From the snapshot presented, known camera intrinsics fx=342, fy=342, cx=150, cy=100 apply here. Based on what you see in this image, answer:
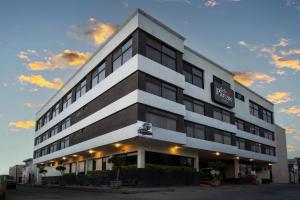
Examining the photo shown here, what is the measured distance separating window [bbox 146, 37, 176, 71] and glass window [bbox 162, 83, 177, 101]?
7.65 feet

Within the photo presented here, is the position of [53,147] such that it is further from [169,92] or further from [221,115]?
[169,92]

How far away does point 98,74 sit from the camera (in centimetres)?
4253

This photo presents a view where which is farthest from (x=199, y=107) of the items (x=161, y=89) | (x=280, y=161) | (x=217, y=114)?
(x=280, y=161)

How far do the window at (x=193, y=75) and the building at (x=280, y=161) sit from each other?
34.2m

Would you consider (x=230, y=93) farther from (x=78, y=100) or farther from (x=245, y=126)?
(x=78, y=100)

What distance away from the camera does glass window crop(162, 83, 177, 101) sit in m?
34.7

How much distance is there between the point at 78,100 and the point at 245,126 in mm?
26657

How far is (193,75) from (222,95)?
6315 mm

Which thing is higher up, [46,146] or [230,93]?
[230,93]

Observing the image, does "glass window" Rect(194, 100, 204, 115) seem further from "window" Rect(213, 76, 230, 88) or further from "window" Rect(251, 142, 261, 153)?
"window" Rect(251, 142, 261, 153)

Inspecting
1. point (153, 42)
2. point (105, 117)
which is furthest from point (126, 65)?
point (105, 117)

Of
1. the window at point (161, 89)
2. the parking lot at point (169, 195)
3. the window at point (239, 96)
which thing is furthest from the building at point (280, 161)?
the parking lot at point (169, 195)

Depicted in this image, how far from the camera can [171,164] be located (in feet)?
119

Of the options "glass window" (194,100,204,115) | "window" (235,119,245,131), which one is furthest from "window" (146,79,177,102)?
"window" (235,119,245,131)
